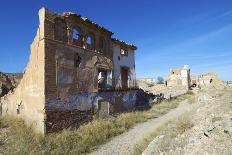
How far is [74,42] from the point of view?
564 inches

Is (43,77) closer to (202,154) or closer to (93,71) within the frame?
(93,71)

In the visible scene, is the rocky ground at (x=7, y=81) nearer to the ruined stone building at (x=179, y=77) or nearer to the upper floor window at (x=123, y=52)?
the upper floor window at (x=123, y=52)

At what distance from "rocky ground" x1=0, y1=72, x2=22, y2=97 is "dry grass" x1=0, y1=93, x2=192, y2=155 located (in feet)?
35.5

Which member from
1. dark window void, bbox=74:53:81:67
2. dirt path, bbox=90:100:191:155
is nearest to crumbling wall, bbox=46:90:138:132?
dark window void, bbox=74:53:81:67

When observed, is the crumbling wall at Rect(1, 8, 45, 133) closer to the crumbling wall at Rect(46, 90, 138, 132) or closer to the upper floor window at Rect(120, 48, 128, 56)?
the crumbling wall at Rect(46, 90, 138, 132)

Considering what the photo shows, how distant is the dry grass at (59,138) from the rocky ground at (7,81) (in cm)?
1082

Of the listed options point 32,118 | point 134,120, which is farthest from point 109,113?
point 32,118

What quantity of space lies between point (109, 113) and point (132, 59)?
752 cm

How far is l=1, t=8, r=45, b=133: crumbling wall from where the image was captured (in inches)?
480

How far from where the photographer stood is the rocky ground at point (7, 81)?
24883 mm

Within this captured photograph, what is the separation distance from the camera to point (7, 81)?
86.6ft

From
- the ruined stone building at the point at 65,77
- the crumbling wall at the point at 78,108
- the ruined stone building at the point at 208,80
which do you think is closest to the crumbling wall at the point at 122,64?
the ruined stone building at the point at 65,77

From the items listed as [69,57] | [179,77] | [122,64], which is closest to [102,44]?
[122,64]

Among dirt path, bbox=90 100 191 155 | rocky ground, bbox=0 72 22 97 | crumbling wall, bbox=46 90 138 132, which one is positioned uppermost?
rocky ground, bbox=0 72 22 97
